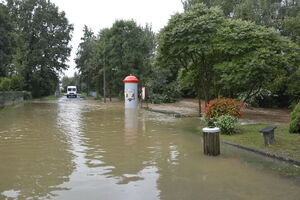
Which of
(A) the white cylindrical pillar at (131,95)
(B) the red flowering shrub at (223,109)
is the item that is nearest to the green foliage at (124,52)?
(A) the white cylindrical pillar at (131,95)

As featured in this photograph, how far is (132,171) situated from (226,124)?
641cm

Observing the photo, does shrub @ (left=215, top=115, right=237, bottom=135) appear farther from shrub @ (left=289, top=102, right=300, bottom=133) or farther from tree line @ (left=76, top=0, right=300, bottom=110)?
tree line @ (left=76, top=0, right=300, bottom=110)

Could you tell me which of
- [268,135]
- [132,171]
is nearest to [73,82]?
[268,135]

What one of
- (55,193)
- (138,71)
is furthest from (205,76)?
(138,71)

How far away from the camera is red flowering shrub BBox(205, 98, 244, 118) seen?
13.9m

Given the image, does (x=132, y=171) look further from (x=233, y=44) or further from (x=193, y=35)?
(x=233, y=44)

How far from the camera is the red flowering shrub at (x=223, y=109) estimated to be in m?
13.9

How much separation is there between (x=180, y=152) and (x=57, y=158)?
143 inches

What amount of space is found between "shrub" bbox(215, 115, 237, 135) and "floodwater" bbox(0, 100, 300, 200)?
50.1 inches

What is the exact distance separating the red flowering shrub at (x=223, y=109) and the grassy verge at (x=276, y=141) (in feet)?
2.84

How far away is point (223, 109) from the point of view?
14.0 meters

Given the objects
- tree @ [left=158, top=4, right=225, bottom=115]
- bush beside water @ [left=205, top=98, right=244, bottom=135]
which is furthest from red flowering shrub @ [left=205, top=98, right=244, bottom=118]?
tree @ [left=158, top=4, right=225, bottom=115]

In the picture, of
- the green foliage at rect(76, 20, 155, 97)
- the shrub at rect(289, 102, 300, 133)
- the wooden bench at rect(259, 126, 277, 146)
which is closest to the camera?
the wooden bench at rect(259, 126, 277, 146)

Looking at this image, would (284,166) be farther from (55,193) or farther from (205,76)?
(205,76)
